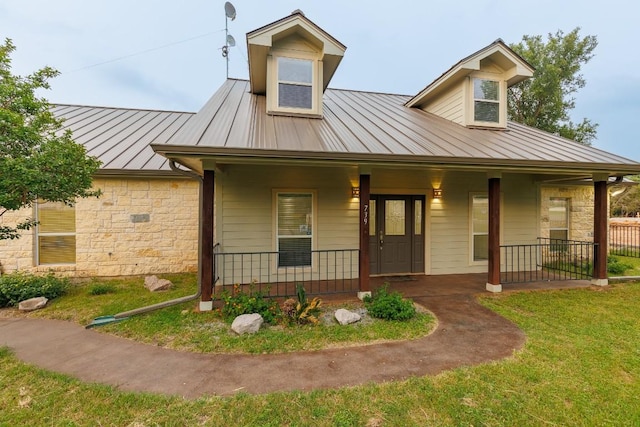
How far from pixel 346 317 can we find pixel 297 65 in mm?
5760

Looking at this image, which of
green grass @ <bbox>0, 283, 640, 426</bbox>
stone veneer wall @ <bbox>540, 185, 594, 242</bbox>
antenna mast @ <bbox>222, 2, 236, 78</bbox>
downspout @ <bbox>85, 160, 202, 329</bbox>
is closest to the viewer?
green grass @ <bbox>0, 283, 640, 426</bbox>

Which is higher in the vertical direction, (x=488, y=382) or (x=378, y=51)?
(x=378, y=51)

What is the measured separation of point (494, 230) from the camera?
19.2 ft

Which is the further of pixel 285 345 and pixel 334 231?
pixel 334 231

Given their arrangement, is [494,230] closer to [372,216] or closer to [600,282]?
[372,216]

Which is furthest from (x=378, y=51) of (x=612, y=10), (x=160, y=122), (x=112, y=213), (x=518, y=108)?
(x=112, y=213)

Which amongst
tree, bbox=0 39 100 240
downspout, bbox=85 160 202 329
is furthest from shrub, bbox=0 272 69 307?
downspout, bbox=85 160 202 329

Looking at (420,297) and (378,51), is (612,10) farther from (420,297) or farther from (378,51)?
(420,297)

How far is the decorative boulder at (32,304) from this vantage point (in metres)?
5.00

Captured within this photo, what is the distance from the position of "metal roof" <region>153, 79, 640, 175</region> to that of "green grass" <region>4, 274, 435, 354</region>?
255cm

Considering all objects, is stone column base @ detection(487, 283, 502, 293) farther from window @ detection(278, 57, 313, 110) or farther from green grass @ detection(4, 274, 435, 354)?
window @ detection(278, 57, 313, 110)

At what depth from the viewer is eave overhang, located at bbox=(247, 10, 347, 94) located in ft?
20.8

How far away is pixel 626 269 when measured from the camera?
26.7 ft

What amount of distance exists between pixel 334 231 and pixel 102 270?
576 cm
